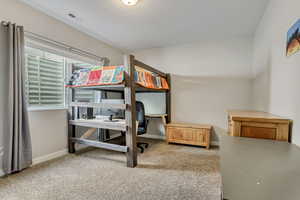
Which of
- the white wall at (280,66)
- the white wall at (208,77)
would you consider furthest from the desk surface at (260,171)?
the white wall at (208,77)

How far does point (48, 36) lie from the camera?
2.40 metres

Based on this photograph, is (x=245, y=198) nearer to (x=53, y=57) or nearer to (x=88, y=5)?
(x=88, y=5)

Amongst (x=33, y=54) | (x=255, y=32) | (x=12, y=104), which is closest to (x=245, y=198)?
(x=12, y=104)

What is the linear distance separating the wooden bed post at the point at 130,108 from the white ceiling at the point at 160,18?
788mm

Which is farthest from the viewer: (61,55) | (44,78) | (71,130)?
(71,130)

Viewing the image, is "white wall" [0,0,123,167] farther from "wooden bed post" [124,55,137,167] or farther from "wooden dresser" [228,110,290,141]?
"wooden dresser" [228,110,290,141]

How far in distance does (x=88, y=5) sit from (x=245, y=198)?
264 centimetres

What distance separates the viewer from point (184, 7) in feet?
7.14

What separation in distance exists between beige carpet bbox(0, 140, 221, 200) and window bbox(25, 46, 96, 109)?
1018 mm

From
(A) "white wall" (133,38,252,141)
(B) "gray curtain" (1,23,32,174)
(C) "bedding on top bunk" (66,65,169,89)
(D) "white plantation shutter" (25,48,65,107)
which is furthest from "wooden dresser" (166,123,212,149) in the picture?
(B) "gray curtain" (1,23,32,174)

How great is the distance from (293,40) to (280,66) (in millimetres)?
377

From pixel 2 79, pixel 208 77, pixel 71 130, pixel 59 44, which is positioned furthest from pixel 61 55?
pixel 208 77

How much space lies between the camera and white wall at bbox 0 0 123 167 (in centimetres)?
204

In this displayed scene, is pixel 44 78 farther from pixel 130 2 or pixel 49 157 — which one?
pixel 130 2
